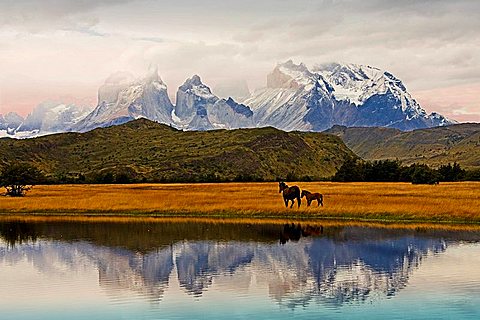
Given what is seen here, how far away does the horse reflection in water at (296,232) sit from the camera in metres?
49.9

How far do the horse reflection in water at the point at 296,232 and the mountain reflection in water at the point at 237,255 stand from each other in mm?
76

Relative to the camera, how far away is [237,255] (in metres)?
42.2

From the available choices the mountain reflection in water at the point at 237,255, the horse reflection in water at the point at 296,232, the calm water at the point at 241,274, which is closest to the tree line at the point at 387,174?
the horse reflection in water at the point at 296,232

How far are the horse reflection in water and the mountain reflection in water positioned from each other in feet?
0.25

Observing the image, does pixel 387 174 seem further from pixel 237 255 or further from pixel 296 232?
pixel 237 255

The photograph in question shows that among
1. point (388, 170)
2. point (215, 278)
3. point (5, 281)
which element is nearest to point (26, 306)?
point (5, 281)

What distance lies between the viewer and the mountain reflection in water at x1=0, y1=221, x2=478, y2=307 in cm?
3284

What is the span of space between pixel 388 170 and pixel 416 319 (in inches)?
4447

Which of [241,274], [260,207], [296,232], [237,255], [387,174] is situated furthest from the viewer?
[387,174]

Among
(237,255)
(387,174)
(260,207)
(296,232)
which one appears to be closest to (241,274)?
(237,255)

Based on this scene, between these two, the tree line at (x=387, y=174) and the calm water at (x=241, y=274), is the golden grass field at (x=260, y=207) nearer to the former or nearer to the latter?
the calm water at (x=241, y=274)

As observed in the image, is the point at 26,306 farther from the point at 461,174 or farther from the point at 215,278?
the point at 461,174

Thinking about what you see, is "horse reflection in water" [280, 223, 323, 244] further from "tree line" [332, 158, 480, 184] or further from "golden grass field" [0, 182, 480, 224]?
"tree line" [332, 158, 480, 184]

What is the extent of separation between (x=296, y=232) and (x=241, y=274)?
1854 cm
